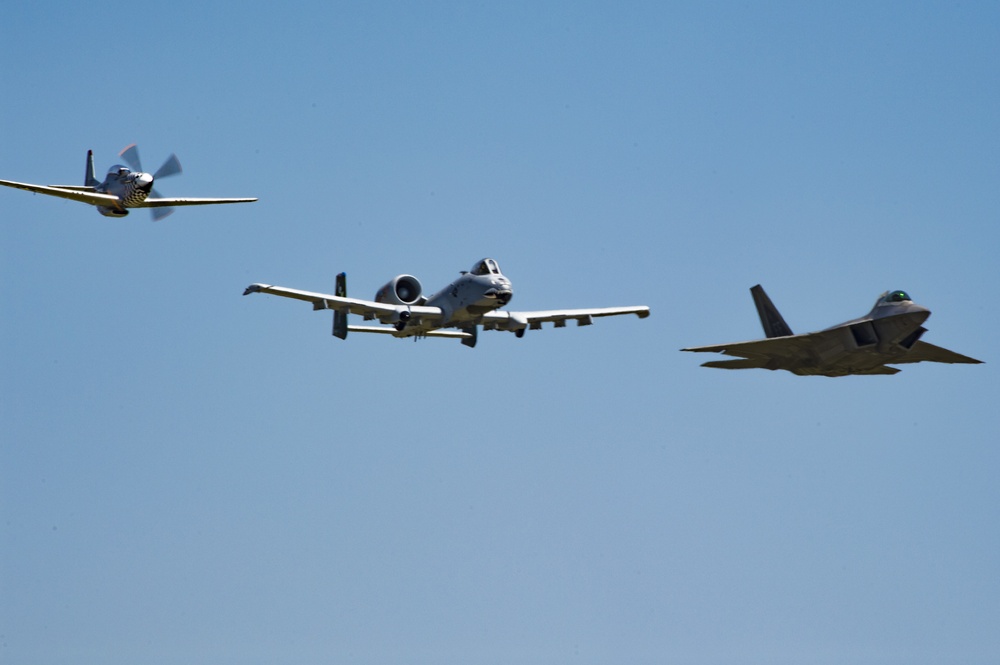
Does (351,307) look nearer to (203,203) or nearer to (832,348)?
(203,203)

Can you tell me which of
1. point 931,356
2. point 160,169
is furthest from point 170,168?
point 931,356

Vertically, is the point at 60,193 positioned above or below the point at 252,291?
above

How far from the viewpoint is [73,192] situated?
7781 centimetres

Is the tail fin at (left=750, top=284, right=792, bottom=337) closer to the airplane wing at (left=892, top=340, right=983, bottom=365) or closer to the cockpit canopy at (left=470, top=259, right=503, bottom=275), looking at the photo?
the airplane wing at (left=892, top=340, right=983, bottom=365)

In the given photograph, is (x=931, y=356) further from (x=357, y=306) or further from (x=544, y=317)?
(x=357, y=306)

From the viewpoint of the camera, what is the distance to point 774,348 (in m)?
71.1

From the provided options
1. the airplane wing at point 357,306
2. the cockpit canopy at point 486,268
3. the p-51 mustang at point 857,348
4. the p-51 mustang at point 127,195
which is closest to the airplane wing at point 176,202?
the p-51 mustang at point 127,195

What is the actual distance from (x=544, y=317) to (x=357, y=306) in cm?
1198

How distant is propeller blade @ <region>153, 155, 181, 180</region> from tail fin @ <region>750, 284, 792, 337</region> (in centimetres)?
3838

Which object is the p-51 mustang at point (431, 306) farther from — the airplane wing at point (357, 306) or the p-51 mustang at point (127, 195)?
the p-51 mustang at point (127, 195)

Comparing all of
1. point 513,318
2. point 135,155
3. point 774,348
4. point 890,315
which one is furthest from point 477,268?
point 135,155

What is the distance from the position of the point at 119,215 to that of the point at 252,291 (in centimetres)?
1754

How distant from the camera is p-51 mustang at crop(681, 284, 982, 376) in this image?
67.9 metres

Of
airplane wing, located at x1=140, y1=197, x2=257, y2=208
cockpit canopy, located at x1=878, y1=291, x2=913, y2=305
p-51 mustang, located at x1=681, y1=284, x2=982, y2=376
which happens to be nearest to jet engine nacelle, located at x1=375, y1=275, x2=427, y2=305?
airplane wing, located at x1=140, y1=197, x2=257, y2=208
